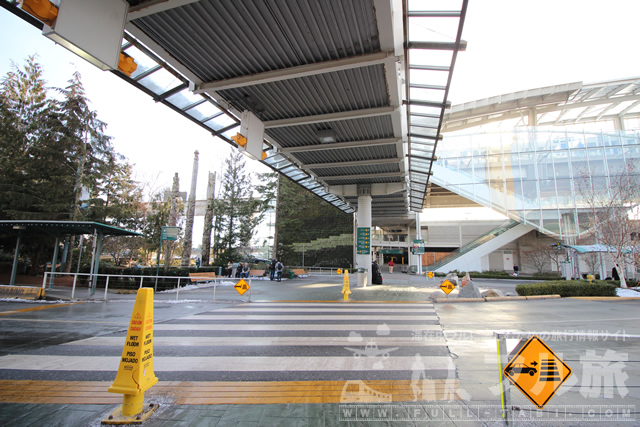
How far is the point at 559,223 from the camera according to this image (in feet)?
102

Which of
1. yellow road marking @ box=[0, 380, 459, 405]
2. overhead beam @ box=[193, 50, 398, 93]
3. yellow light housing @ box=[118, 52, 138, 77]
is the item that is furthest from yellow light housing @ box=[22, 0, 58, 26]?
yellow road marking @ box=[0, 380, 459, 405]

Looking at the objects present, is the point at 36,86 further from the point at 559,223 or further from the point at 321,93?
the point at 559,223

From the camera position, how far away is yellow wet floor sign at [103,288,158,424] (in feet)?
9.75

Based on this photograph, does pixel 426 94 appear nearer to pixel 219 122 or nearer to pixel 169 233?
pixel 219 122

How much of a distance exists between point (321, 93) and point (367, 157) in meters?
5.92

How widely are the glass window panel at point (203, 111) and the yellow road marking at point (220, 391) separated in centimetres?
693

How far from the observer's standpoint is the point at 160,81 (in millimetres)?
7293

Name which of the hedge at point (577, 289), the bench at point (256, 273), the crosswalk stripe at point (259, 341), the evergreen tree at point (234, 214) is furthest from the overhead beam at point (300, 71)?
the evergreen tree at point (234, 214)

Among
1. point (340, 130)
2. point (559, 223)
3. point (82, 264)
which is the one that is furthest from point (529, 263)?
point (82, 264)

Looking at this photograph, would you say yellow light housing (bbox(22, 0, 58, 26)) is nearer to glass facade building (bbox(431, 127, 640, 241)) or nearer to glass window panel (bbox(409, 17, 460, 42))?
glass window panel (bbox(409, 17, 460, 42))

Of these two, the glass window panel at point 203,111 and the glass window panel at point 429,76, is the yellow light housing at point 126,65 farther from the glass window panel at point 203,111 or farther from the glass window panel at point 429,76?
the glass window panel at point 429,76

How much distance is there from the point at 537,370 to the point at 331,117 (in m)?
8.01

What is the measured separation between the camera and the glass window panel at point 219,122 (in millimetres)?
9203

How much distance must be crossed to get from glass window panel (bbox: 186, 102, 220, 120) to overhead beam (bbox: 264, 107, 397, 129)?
168 cm
